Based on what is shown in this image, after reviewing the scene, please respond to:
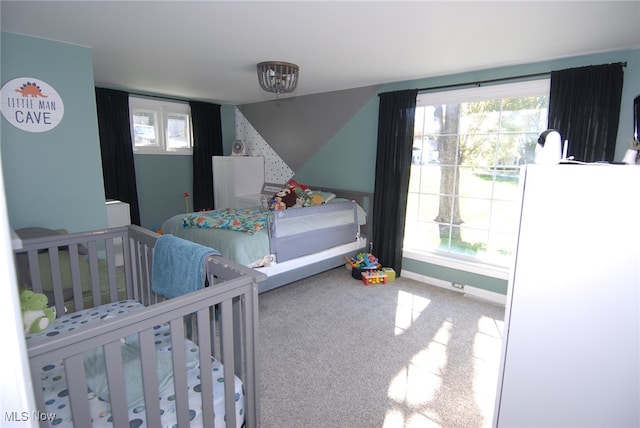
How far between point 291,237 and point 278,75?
143 cm

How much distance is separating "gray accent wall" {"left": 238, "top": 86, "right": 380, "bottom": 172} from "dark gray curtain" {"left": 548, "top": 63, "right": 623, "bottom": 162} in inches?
70.2

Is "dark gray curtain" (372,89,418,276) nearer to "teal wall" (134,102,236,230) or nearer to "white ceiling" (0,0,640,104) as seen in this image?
"white ceiling" (0,0,640,104)

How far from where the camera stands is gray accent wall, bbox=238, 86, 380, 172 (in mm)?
4031

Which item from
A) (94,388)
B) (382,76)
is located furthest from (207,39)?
(94,388)

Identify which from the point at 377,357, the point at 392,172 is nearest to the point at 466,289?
the point at 392,172

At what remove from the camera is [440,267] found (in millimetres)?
3477

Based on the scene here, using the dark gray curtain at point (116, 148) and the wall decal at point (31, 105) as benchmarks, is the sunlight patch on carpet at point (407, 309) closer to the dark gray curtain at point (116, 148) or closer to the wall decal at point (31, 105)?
the wall decal at point (31, 105)

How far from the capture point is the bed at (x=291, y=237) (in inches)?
113

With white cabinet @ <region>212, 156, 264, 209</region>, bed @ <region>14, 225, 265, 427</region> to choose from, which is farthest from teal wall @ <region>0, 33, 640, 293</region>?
white cabinet @ <region>212, 156, 264, 209</region>

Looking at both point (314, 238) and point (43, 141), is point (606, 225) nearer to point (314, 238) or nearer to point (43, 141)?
point (314, 238)

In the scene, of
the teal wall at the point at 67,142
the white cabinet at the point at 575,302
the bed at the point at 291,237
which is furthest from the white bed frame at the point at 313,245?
the white cabinet at the point at 575,302

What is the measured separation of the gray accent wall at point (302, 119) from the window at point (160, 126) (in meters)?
0.97

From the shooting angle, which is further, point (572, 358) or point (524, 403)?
point (524, 403)

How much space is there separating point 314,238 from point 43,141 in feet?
7.64
